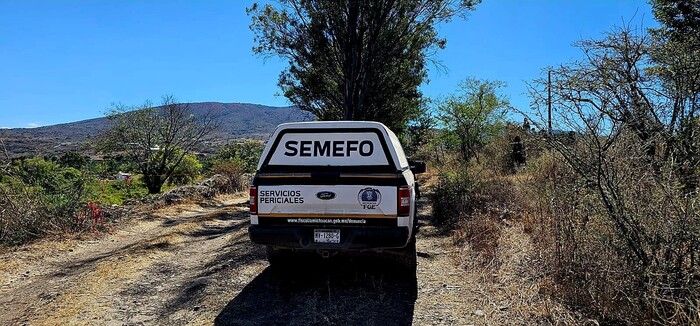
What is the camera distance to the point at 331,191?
16.6 ft

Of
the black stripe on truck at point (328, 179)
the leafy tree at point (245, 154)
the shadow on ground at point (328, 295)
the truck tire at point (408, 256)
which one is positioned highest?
the leafy tree at point (245, 154)

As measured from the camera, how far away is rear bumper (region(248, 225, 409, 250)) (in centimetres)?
493

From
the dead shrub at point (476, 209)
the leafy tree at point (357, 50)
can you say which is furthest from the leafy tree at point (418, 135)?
the dead shrub at point (476, 209)

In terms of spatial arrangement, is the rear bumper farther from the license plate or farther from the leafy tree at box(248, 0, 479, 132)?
the leafy tree at box(248, 0, 479, 132)

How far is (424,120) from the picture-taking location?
32.2 meters

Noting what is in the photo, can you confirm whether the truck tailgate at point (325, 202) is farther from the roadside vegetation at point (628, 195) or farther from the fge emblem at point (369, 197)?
the roadside vegetation at point (628, 195)

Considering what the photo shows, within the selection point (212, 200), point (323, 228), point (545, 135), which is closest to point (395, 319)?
point (323, 228)

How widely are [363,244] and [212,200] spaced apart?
505 inches

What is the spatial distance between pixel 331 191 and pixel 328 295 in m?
1.27

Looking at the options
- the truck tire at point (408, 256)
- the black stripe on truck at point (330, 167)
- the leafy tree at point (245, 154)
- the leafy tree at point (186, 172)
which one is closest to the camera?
the black stripe on truck at point (330, 167)

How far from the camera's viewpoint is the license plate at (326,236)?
5.06m

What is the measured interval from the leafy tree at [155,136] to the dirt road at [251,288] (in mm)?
17594

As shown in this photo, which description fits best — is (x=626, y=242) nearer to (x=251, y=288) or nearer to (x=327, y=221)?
(x=327, y=221)

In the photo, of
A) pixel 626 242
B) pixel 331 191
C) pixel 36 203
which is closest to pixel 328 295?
pixel 331 191
